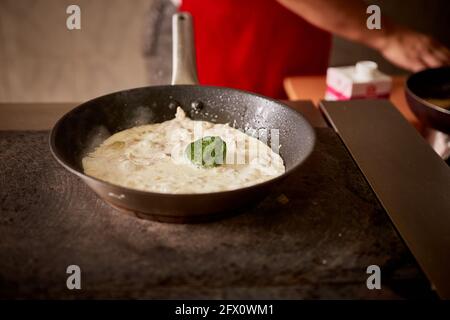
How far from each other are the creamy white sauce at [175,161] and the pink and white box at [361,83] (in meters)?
0.75

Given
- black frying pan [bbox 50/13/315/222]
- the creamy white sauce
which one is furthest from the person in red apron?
the creamy white sauce

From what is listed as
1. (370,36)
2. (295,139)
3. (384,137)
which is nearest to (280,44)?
(370,36)

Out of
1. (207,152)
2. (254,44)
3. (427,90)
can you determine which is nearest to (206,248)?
(207,152)

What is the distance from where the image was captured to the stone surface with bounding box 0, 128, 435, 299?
912 mm

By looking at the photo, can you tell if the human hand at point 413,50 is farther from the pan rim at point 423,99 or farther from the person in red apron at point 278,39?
the pan rim at point 423,99

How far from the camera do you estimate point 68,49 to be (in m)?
3.36

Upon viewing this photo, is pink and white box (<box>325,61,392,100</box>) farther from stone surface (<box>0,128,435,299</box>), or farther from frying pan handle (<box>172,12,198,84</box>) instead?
stone surface (<box>0,128,435,299</box>)

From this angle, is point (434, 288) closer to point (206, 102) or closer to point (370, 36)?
point (206, 102)

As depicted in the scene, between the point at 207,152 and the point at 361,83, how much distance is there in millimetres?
1002

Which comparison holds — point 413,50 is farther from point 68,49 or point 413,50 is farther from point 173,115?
point 68,49

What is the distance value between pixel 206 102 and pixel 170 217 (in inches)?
18.8

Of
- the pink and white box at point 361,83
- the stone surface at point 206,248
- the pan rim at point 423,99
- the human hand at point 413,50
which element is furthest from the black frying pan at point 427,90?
the stone surface at point 206,248

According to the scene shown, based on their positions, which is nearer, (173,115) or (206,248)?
(206,248)

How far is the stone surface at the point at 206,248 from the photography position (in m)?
0.91
